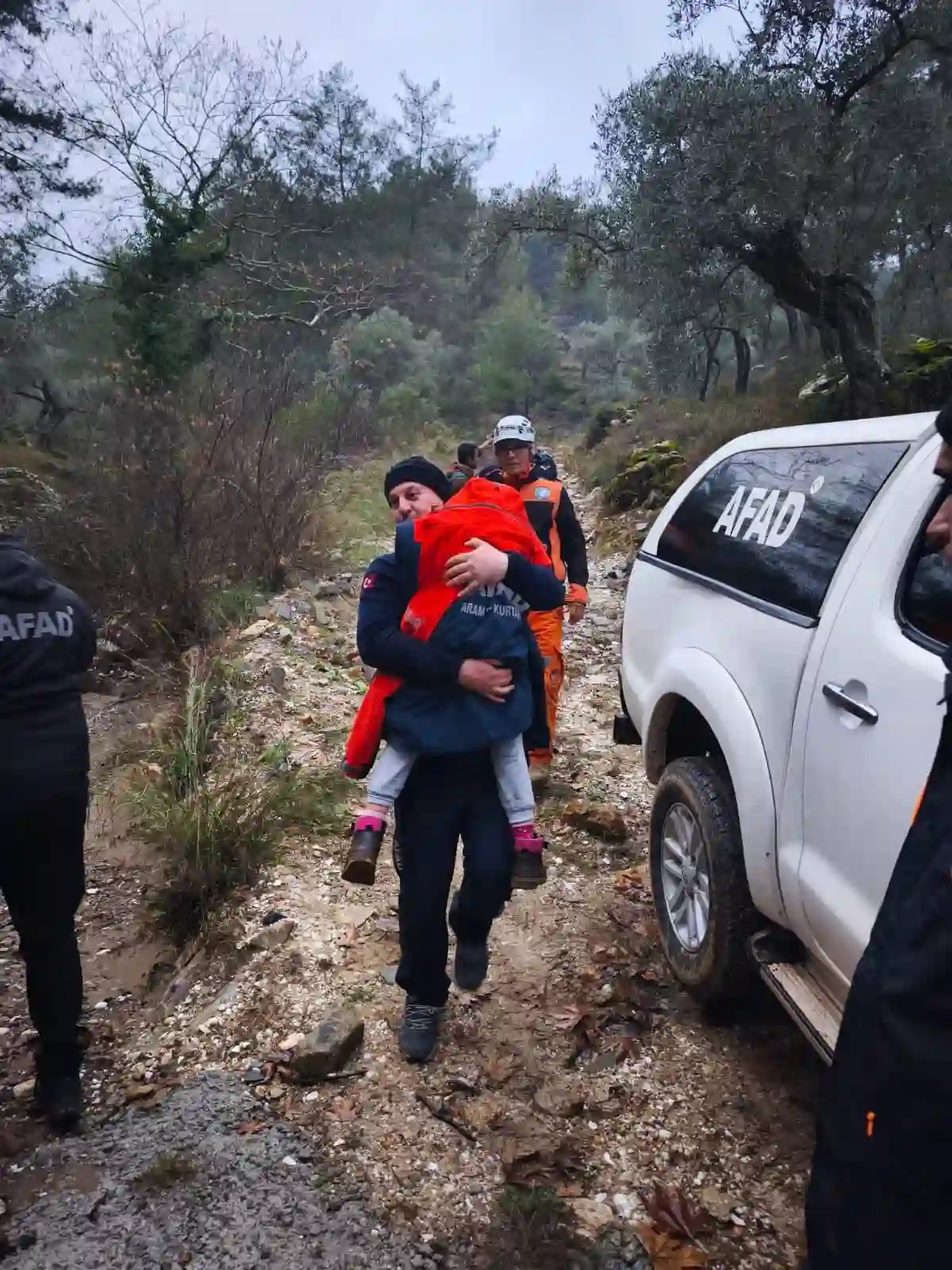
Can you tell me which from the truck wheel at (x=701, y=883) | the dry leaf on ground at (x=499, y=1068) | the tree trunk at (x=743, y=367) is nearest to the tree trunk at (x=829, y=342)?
the tree trunk at (x=743, y=367)

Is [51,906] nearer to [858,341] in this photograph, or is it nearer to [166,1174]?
[166,1174]

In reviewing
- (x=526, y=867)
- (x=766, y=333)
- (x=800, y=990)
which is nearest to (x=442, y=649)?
(x=526, y=867)

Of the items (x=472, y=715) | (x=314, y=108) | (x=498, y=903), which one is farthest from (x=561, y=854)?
(x=314, y=108)

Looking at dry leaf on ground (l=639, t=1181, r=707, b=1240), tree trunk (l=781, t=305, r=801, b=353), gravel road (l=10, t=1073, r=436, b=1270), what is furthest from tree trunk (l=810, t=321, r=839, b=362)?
gravel road (l=10, t=1073, r=436, b=1270)

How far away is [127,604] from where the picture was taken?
7.68 meters

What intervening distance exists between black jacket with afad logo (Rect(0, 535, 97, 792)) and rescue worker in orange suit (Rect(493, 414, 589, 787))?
244 centimetres

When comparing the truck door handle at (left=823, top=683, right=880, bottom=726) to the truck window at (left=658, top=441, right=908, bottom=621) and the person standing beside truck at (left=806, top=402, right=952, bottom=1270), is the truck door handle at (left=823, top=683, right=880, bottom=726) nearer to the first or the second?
the truck window at (left=658, top=441, right=908, bottom=621)

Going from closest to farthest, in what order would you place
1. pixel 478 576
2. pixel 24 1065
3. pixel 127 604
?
1. pixel 478 576
2. pixel 24 1065
3. pixel 127 604

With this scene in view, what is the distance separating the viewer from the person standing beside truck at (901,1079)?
4.02ft

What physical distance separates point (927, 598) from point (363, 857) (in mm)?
1699

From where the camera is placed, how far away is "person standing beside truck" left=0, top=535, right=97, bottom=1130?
2.68 meters

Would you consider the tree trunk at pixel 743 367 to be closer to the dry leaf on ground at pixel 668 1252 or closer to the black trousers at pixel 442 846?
the black trousers at pixel 442 846

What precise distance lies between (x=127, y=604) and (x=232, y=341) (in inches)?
361

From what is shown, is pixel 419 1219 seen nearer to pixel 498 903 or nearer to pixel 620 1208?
pixel 620 1208
